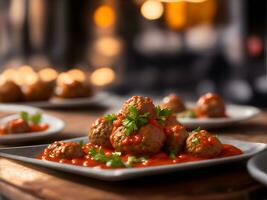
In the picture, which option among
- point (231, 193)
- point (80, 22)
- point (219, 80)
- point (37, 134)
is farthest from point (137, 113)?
point (80, 22)

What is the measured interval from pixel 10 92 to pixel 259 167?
212 cm

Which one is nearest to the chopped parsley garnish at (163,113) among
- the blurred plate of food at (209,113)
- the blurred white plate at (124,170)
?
the blurred white plate at (124,170)

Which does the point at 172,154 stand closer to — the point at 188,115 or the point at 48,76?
the point at 188,115

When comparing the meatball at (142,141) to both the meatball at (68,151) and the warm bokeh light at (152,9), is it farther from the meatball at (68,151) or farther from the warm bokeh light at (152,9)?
the warm bokeh light at (152,9)

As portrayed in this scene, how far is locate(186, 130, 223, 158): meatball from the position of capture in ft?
4.93

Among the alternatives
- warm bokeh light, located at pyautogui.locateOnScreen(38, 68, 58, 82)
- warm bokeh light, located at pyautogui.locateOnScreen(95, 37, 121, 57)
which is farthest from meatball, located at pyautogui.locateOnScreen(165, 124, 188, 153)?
warm bokeh light, located at pyautogui.locateOnScreen(95, 37, 121, 57)

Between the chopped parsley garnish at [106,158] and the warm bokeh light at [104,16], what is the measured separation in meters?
7.40

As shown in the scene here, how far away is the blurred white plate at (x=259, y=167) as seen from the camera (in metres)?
1.24

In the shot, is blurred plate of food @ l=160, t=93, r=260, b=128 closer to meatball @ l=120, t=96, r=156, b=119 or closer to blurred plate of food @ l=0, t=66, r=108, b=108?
meatball @ l=120, t=96, r=156, b=119

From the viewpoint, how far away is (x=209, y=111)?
7.75 ft

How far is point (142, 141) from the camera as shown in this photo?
151 centimetres

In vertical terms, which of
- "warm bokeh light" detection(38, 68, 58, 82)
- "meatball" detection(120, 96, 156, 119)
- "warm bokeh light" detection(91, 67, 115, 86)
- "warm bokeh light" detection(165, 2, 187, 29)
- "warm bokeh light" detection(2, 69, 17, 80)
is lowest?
"warm bokeh light" detection(91, 67, 115, 86)

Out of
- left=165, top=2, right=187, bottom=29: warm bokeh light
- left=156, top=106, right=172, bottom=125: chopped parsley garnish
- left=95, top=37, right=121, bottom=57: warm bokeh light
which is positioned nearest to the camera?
left=156, top=106, right=172, bottom=125: chopped parsley garnish

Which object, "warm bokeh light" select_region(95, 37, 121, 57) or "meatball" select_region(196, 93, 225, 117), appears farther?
"warm bokeh light" select_region(95, 37, 121, 57)
